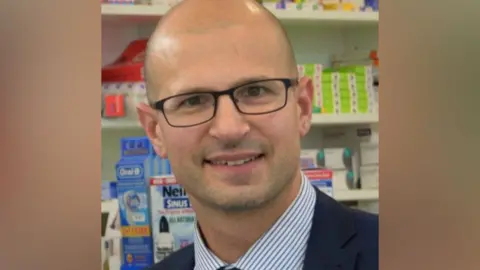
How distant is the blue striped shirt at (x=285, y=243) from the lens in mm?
638

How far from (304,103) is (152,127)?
0.18 meters

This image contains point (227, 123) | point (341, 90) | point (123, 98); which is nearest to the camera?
point (227, 123)

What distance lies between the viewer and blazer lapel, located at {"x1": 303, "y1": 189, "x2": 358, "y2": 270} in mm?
629

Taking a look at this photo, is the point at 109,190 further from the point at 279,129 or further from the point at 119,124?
the point at 279,129

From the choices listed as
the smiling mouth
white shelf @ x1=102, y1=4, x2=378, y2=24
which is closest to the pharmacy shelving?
white shelf @ x1=102, y1=4, x2=378, y2=24

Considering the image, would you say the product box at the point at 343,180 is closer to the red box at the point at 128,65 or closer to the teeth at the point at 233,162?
the teeth at the point at 233,162

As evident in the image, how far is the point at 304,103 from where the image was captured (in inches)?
25.6

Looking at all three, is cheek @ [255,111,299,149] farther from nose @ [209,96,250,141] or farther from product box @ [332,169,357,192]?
product box @ [332,169,357,192]

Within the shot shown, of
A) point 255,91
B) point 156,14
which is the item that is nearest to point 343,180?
point 255,91

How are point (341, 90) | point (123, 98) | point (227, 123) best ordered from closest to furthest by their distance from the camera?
point (227, 123) < point (123, 98) < point (341, 90)

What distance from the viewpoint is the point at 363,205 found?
0.70 metres

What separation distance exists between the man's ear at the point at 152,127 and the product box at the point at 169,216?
0.06 metres
